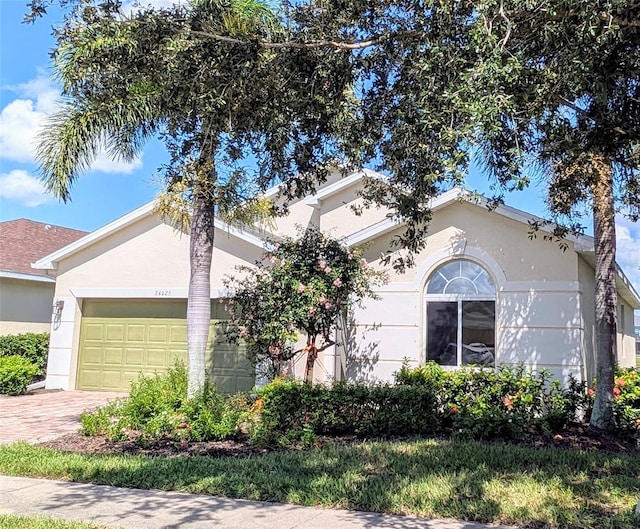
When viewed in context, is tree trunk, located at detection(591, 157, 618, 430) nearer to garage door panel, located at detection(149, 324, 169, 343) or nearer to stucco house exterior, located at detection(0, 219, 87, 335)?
garage door panel, located at detection(149, 324, 169, 343)

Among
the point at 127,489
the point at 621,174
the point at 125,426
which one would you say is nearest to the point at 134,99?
the point at 125,426

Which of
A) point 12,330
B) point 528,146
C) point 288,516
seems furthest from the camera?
point 12,330

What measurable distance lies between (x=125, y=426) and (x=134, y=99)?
524cm

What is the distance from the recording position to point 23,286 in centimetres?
2009

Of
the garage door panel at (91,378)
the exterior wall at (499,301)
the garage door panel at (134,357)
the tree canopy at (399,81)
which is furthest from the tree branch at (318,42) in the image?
the garage door panel at (91,378)

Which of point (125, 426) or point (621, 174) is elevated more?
point (621, 174)

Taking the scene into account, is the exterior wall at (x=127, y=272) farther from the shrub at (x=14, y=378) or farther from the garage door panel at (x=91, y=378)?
the shrub at (x=14, y=378)

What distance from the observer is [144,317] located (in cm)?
1599

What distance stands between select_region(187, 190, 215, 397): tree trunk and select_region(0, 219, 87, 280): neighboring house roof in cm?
1094

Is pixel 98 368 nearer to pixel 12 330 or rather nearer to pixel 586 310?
pixel 12 330

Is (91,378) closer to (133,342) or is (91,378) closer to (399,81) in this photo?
(133,342)

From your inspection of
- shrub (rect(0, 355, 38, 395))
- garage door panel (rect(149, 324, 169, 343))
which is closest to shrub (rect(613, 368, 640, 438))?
garage door panel (rect(149, 324, 169, 343))

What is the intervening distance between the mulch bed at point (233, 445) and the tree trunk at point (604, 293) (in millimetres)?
418

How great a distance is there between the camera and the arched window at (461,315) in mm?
12484
